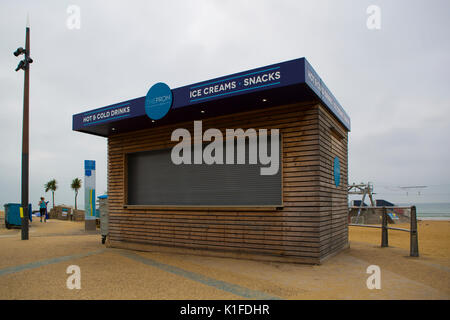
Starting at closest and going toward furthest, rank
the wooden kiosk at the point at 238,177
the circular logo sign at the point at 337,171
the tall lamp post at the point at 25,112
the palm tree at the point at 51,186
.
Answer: the wooden kiosk at the point at 238,177, the circular logo sign at the point at 337,171, the tall lamp post at the point at 25,112, the palm tree at the point at 51,186

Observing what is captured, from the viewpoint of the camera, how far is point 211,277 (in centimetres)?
576

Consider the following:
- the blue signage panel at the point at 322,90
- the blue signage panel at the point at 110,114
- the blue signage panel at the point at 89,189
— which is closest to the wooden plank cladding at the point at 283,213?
the blue signage panel at the point at 322,90

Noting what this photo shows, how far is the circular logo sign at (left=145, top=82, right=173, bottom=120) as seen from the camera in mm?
7902

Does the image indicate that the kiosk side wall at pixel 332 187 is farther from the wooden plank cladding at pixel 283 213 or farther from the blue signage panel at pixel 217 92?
the blue signage panel at pixel 217 92

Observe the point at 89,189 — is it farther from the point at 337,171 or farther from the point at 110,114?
the point at 337,171

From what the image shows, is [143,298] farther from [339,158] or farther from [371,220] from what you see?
[371,220]

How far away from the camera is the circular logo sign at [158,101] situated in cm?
790

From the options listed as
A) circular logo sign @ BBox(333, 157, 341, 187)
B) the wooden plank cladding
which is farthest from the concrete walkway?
circular logo sign @ BBox(333, 157, 341, 187)

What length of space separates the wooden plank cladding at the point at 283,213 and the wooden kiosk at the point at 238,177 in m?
0.02

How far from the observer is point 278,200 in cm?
736

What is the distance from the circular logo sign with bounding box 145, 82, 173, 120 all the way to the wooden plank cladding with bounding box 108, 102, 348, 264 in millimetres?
955

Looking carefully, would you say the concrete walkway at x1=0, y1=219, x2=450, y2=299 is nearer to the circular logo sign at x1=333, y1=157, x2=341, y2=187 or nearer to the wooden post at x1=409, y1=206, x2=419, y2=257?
the wooden post at x1=409, y1=206, x2=419, y2=257

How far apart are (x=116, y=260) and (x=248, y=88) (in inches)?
195
